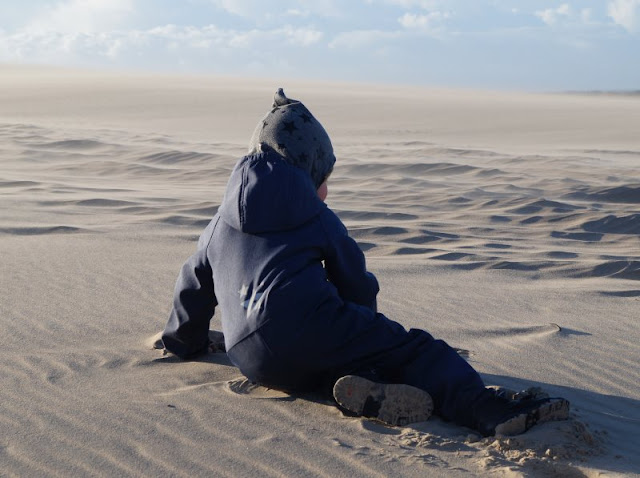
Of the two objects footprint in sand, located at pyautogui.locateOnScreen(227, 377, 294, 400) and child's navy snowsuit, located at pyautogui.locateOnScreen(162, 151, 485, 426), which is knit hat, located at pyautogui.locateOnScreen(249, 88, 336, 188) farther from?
footprint in sand, located at pyautogui.locateOnScreen(227, 377, 294, 400)

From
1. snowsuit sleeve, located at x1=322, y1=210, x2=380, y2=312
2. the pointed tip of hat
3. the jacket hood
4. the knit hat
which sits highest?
the pointed tip of hat

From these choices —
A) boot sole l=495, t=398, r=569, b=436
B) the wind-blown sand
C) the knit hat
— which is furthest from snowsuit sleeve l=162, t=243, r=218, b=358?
boot sole l=495, t=398, r=569, b=436

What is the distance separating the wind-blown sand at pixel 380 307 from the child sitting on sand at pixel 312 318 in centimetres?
9

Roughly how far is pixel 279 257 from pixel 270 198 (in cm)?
19

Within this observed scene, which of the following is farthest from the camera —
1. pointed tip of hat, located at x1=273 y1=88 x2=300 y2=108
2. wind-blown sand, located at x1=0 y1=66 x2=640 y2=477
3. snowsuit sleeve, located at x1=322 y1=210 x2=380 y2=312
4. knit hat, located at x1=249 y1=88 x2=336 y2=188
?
pointed tip of hat, located at x1=273 y1=88 x2=300 y2=108

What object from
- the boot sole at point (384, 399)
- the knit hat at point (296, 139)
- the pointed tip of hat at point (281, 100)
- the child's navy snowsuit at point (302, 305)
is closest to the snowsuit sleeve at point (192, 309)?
the child's navy snowsuit at point (302, 305)

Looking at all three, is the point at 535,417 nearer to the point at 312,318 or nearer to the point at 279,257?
the point at 312,318

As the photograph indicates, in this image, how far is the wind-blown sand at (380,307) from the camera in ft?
8.77

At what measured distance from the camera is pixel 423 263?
593 centimetres

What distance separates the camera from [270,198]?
9.61ft

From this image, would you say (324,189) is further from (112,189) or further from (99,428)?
(112,189)

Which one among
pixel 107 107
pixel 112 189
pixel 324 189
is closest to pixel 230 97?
pixel 107 107

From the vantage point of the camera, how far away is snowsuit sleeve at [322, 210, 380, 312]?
9.77 ft

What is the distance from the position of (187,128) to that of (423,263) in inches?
548
